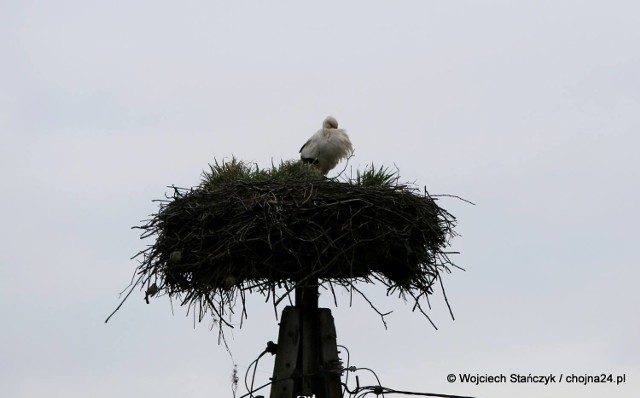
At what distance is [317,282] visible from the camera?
6.06 metres

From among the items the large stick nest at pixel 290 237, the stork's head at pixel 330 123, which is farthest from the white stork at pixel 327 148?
the large stick nest at pixel 290 237

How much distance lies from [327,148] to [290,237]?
2.99m

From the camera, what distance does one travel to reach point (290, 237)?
19.4 feet

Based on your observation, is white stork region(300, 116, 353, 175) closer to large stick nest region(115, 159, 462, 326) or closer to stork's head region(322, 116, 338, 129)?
stork's head region(322, 116, 338, 129)

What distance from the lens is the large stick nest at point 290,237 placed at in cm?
594

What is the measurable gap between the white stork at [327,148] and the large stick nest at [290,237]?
2153 millimetres

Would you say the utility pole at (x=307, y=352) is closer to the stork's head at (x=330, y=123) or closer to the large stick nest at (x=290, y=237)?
the large stick nest at (x=290, y=237)

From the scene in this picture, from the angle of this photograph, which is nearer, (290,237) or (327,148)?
(290,237)

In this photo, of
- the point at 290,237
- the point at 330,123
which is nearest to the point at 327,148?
the point at 330,123

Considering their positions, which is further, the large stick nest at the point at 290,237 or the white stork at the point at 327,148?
the white stork at the point at 327,148

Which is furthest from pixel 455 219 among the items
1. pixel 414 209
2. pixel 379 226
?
pixel 379 226

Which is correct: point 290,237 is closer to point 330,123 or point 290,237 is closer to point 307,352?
point 307,352

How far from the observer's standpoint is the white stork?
8.84 m

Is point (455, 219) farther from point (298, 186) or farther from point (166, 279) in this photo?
point (166, 279)
